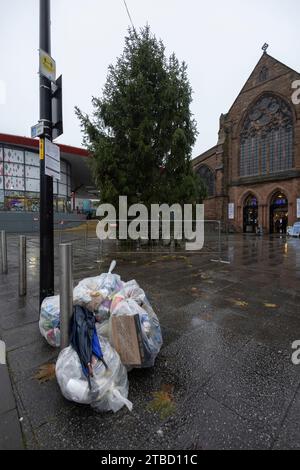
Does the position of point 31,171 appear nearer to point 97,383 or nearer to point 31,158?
point 31,158

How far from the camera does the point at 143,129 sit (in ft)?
29.8

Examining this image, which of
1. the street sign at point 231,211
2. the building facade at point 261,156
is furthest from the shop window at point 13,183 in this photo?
the street sign at point 231,211

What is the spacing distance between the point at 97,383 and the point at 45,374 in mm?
681

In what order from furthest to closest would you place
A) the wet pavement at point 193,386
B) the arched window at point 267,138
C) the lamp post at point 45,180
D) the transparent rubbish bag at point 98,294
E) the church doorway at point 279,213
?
1. the church doorway at point 279,213
2. the arched window at point 267,138
3. the lamp post at point 45,180
4. the transparent rubbish bag at point 98,294
5. the wet pavement at point 193,386

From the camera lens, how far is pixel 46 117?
3045 mm

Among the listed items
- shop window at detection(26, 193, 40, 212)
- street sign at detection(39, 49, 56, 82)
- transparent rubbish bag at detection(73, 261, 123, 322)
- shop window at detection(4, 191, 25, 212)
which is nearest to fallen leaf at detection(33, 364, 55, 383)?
transparent rubbish bag at detection(73, 261, 123, 322)

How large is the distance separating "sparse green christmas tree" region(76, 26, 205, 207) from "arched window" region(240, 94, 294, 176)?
62.4 feet

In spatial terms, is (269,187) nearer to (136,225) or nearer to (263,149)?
(263,149)

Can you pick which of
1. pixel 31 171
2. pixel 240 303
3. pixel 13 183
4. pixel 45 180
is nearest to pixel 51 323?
pixel 45 180

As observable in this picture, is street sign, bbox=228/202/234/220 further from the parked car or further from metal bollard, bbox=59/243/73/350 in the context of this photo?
metal bollard, bbox=59/243/73/350

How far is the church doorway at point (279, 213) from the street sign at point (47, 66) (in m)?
26.5

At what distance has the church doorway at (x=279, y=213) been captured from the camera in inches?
978

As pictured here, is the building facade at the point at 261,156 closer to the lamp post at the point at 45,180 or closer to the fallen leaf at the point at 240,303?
the fallen leaf at the point at 240,303
